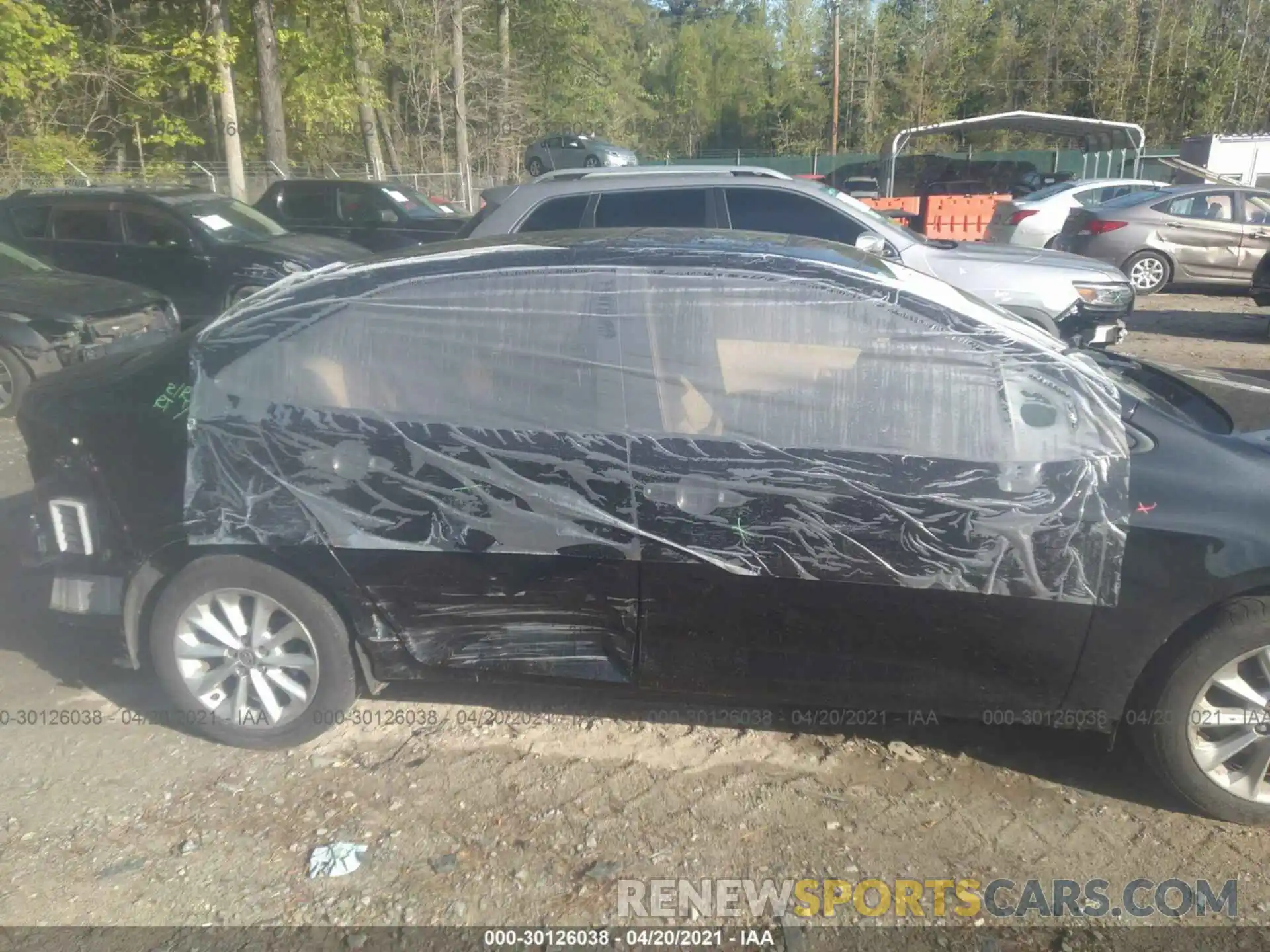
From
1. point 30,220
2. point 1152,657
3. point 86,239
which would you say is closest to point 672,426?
point 1152,657

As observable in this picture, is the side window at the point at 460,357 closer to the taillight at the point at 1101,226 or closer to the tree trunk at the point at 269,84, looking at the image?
the taillight at the point at 1101,226

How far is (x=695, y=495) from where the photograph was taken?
304cm

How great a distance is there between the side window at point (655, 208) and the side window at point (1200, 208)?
898 cm

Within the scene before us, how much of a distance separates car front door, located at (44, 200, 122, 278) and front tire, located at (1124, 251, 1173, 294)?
12.5 meters

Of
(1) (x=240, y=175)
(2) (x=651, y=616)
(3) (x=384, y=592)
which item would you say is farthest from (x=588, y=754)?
(1) (x=240, y=175)

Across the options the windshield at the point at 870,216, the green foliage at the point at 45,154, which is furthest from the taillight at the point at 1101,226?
the green foliage at the point at 45,154

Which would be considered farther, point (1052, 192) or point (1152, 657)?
point (1052, 192)

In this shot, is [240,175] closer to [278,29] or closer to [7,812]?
[278,29]

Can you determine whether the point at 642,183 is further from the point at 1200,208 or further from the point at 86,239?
the point at 1200,208

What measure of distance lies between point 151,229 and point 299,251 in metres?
1.59

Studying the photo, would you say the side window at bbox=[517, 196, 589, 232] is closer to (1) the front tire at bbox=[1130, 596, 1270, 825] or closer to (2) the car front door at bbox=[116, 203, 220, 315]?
(2) the car front door at bbox=[116, 203, 220, 315]

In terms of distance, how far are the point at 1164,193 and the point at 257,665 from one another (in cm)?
1367

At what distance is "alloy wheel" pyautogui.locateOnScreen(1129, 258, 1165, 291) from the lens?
43.2 feet

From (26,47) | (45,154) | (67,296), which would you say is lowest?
(67,296)
